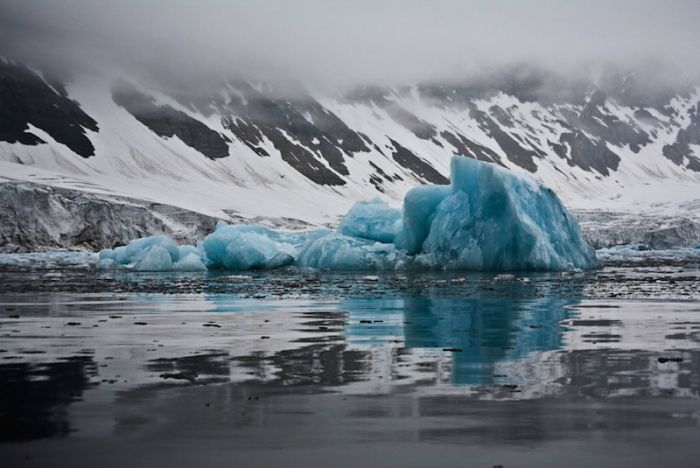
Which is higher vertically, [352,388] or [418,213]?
[418,213]

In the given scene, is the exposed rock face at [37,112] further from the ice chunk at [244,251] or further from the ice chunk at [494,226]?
the ice chunk at [494,226]

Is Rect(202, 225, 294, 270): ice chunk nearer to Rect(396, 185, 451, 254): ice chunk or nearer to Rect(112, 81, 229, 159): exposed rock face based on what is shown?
Rect(396, 185, 451, 254): ice chunk

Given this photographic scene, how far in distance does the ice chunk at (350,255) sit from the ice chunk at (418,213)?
0.71m

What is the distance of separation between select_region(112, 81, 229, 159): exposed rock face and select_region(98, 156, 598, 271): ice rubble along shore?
8491 centimetres

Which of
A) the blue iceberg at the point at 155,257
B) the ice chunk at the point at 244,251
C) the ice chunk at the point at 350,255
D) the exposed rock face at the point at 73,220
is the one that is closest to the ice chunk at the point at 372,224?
the ice chunk at the point at 244,251

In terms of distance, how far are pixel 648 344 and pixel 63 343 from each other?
683 cm

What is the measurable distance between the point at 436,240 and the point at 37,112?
8756cm

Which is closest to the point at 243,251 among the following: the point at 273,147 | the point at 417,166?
the point at 273,147

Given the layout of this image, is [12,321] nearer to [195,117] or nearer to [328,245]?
[328,245]

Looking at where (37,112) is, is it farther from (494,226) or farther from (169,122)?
(494,226)

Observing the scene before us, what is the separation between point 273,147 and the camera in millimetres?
138625

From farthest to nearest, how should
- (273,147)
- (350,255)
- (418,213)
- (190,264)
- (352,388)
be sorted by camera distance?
(273,147) < (190,264) < (350,255) < (418,213) < (352,388)

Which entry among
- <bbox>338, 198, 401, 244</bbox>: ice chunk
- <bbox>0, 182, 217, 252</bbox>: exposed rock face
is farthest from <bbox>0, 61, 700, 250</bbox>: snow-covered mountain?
<bbox>338, 198, 401, 244</bbox>: ice chunk

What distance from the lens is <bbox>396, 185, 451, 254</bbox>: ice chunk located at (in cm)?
3762
